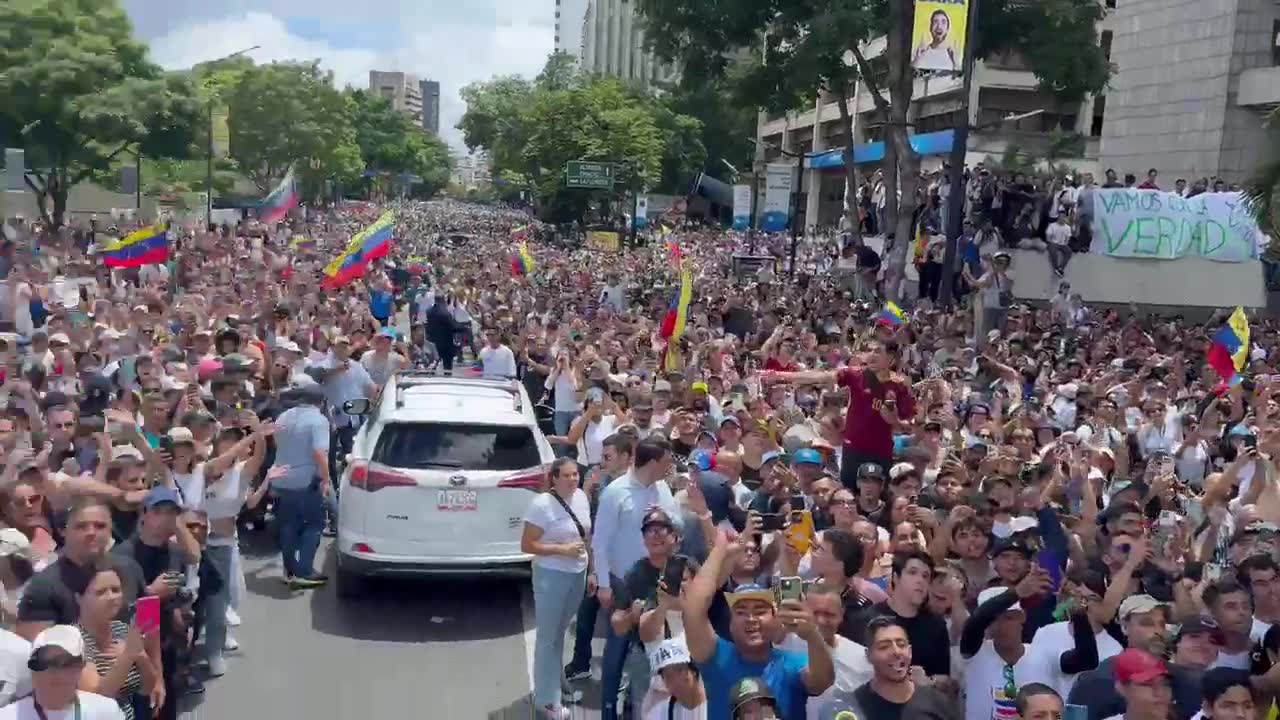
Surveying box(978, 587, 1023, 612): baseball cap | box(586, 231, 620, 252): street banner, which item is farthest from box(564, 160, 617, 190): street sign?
box(978, 587, 1023, 612): baseball cap

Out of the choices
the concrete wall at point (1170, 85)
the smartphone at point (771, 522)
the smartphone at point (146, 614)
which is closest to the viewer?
the smartphone at point (146, 614)

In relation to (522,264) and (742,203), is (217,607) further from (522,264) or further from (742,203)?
(742,203)

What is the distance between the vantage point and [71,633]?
4.78m

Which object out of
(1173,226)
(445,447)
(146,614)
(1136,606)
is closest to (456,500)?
(445,447)

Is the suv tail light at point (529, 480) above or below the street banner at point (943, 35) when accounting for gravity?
below

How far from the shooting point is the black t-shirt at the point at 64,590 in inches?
211

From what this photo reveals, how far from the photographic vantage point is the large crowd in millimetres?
5109

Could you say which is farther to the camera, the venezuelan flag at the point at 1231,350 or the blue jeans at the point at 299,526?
the venezuelan flag at the point at 1231,350

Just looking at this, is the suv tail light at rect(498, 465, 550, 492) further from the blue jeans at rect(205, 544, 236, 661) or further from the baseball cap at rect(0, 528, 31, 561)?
the baseball cap at rect(0, 528, 31, 561)

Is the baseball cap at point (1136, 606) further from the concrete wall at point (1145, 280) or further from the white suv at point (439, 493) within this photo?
the concrete wall at point (1145, 280)

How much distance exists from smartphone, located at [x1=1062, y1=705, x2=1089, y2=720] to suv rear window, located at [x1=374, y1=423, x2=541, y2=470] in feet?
15.6

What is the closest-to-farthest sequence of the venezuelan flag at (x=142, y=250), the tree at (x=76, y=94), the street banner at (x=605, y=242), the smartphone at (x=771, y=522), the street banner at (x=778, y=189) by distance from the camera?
the smartphone at (x=771, y=522), the venezuelan flag at (x=142, y=250), the street banner at (x=778, y=189), the tree at (x=76, y=94), the street banner at (x=605, y=242)

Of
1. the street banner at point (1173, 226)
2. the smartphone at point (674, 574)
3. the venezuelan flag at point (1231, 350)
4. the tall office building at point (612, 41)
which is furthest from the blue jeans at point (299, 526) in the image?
the tall office building at point (612, 41)

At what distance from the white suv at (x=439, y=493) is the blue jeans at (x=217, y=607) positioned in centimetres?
115
